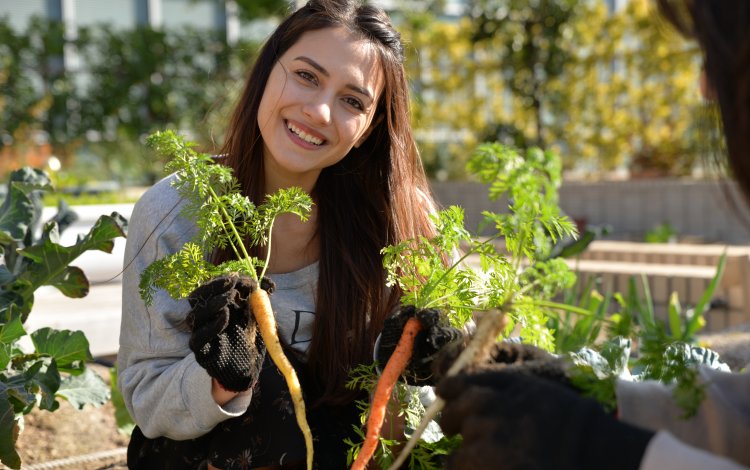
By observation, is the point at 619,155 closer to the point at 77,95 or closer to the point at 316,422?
the point at 77,95

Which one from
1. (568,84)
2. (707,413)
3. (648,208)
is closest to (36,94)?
(568,84)

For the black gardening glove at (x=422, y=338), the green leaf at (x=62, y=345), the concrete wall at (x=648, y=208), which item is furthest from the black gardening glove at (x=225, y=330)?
the concrete wall at (x=648, y=208)

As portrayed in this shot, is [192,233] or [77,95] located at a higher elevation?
[192,233]

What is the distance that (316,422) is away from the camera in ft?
6.59

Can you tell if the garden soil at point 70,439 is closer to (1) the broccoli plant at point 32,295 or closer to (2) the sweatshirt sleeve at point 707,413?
(1) the broccoli plant at point 32,295

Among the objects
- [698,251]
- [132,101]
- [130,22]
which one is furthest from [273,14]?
[698,251]

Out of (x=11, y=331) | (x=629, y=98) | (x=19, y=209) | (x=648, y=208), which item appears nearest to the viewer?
(x=11, y=331)

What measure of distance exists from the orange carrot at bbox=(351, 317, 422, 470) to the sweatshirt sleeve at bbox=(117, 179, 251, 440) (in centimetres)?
33

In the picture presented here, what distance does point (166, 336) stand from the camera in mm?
1922

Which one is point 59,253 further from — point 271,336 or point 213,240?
point 271,336

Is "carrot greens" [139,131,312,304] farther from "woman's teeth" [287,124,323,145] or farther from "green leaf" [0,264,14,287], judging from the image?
"green leaf" [0,264,14,287]

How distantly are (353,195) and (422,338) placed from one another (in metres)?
0.78

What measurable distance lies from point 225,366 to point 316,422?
50 cm

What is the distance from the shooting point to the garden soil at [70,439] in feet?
8.59
